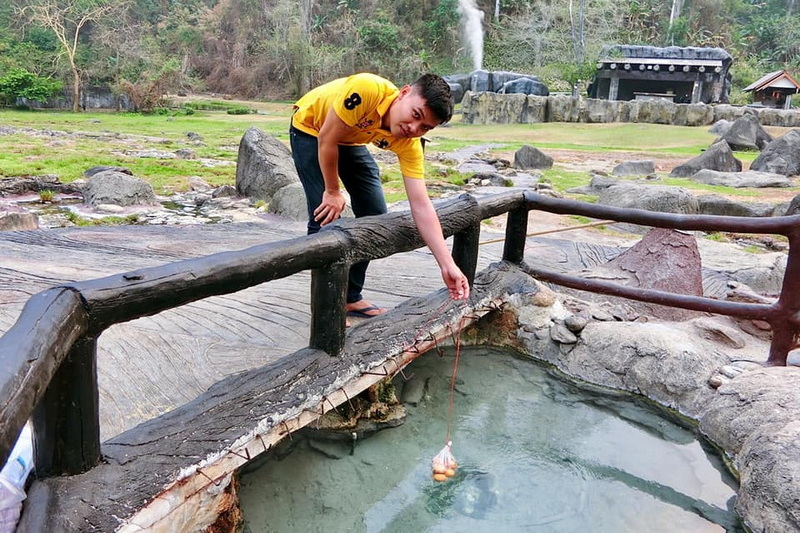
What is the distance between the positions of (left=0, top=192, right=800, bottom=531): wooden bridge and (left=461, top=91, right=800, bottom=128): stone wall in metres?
20.8

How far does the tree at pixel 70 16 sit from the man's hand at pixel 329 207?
88.7 feet

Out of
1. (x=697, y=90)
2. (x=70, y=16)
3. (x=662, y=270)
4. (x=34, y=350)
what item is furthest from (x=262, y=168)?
(x=70, y=16)

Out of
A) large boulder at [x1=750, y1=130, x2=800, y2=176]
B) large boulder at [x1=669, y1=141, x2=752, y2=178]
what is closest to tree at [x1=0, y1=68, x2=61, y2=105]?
large boulder at [x1=669, y1=141, x2=752, y2=178]

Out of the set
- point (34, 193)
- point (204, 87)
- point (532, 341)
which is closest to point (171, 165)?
point (34, 193)

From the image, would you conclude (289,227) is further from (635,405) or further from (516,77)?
(516,77)

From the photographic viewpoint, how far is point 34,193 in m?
8.93

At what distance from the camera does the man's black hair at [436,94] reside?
2309 millimetres

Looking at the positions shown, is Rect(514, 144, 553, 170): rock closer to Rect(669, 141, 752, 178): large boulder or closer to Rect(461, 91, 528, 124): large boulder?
Rect(669, 141, 752, 178): large boulder

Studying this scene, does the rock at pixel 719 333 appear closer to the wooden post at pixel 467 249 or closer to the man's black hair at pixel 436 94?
the wooden post at pixel 467 249

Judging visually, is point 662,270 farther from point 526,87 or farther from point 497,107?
point 526,87

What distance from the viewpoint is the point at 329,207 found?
9.08 feet

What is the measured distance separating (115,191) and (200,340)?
621cm

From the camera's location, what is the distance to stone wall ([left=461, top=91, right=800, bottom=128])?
22.7 m

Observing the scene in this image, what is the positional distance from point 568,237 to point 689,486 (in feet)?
13.0
